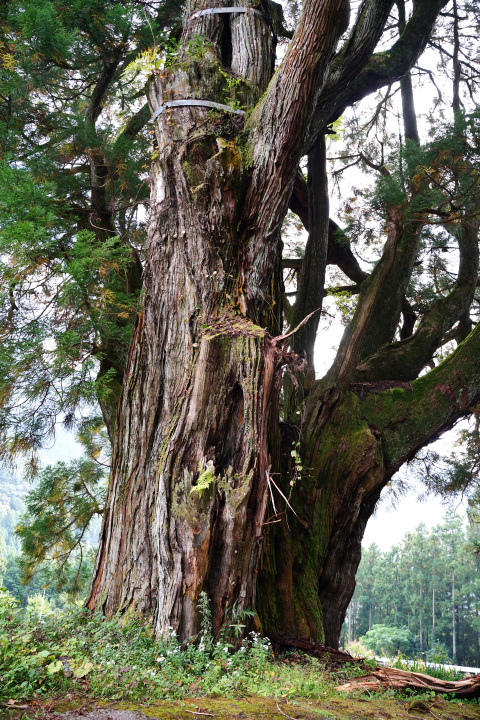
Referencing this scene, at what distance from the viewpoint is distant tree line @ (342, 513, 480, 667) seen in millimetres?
39000

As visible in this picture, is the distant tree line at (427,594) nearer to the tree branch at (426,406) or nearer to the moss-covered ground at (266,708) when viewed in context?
the tree branch at (426,406)

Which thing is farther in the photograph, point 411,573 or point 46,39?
point 411,573

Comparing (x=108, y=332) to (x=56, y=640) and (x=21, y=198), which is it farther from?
(x=56, y=640)

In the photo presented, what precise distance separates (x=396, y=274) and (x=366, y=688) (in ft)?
14.1

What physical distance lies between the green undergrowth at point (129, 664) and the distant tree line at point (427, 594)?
129 feet

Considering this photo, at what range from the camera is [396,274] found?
5.79 metres

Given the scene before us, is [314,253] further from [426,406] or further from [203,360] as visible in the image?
[203,360]

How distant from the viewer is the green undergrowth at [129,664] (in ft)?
6.56

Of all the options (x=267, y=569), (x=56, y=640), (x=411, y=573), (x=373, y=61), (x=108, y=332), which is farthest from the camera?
(x=411, y=573)

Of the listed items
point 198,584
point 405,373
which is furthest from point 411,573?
point 198,584

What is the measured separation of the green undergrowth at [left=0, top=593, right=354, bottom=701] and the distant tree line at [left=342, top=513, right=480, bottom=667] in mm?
39260

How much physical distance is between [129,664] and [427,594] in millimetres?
46179

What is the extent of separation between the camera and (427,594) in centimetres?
4181

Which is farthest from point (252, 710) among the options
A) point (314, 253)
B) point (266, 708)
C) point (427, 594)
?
point (427, 594)
